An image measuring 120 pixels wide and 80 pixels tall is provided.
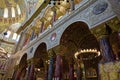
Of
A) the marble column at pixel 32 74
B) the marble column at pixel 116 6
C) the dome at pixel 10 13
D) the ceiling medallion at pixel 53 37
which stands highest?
the dome at pixel 10 13

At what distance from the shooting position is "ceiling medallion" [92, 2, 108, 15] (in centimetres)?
560

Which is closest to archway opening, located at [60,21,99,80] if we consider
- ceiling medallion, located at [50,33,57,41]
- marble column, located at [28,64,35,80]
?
ceiling medallion, located at [50,33,57,41]

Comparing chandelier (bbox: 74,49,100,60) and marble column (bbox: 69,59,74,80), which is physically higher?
chandelier (bbox: 74,49,100,60)

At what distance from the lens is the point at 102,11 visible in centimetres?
557

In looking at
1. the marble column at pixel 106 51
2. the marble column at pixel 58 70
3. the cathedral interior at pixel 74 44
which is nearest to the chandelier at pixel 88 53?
the cathedral interior at pixel 74 44

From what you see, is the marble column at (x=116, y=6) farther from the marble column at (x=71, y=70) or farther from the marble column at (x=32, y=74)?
the marble column at (x=32, y=74)

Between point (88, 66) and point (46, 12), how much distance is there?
5799 mm

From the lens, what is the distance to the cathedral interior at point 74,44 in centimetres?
520

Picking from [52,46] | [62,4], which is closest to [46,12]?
[62,4]

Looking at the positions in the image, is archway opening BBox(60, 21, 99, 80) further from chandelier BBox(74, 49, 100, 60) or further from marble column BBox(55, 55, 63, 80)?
marble column BBox(55, 55, 63, 80)

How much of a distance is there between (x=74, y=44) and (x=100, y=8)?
402cm

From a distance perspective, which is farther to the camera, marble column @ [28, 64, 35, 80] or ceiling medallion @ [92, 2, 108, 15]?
marble column @ [28, 64, 35, 80]

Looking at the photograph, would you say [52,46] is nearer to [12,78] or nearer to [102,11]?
[102,11]

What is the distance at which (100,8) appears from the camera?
579 centimetres
